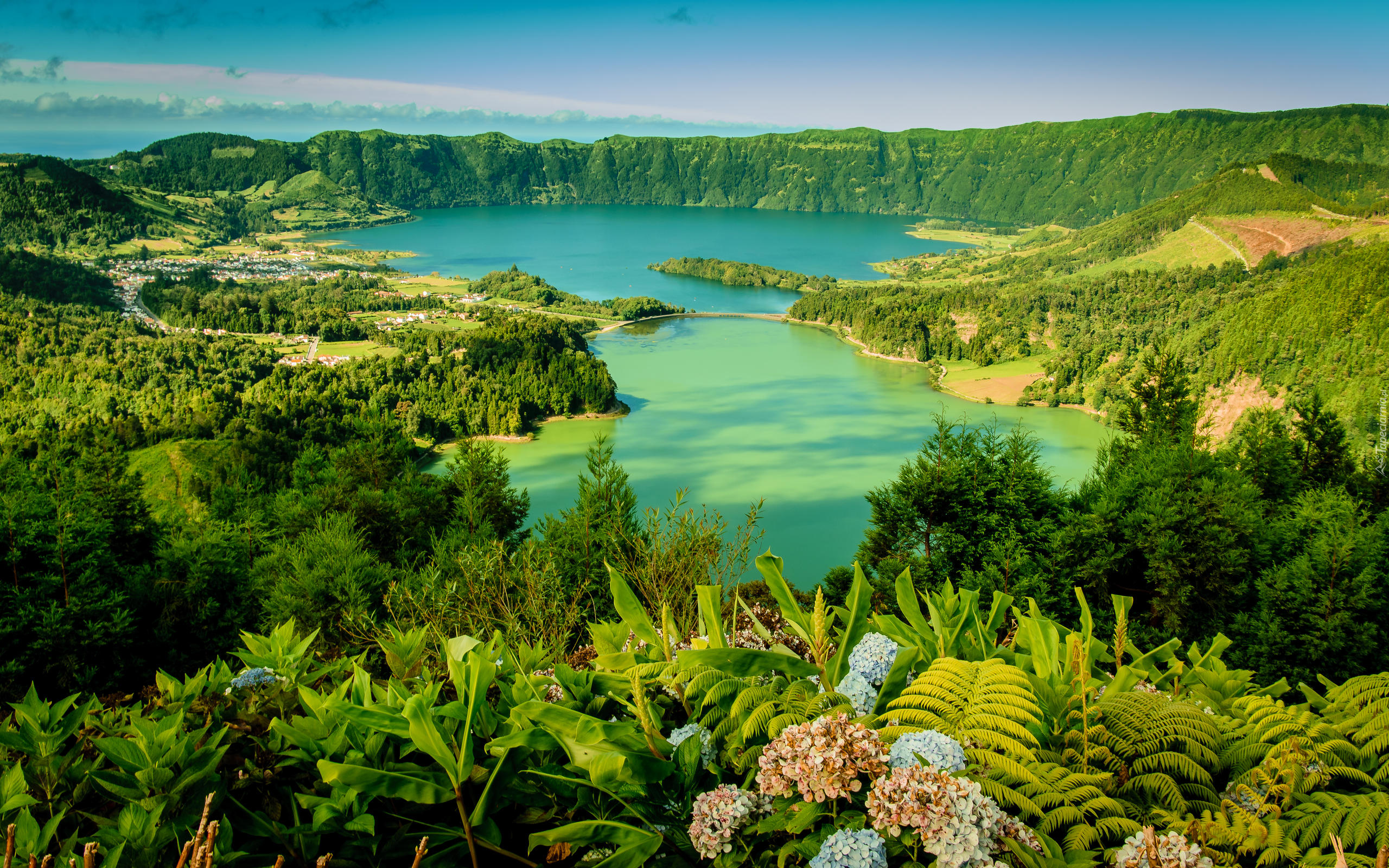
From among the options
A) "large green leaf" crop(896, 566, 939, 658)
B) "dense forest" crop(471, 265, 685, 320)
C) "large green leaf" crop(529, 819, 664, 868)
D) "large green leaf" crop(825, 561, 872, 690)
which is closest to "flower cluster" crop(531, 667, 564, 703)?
"large green leaf" crop(529, 819, 664, 868)

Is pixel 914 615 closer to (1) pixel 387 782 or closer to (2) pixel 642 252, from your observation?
(1) pixel 387 782

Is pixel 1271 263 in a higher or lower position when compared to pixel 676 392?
higher

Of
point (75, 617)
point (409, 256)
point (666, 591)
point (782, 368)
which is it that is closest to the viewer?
point (666, 591)

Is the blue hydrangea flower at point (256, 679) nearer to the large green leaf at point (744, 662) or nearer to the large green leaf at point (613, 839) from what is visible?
the large green leaf at point (613, 839)

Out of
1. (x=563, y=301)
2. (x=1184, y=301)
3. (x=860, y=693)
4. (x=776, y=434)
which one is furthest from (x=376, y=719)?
(x=563, y=301)

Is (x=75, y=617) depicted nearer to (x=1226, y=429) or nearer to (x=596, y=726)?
(x=596, y=726)

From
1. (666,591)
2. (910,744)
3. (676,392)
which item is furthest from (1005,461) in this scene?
(676,392)

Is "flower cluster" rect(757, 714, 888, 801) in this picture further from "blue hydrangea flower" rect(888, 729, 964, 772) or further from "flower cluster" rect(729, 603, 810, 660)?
"flower cluster" rect(729, 603, 810, 660)
